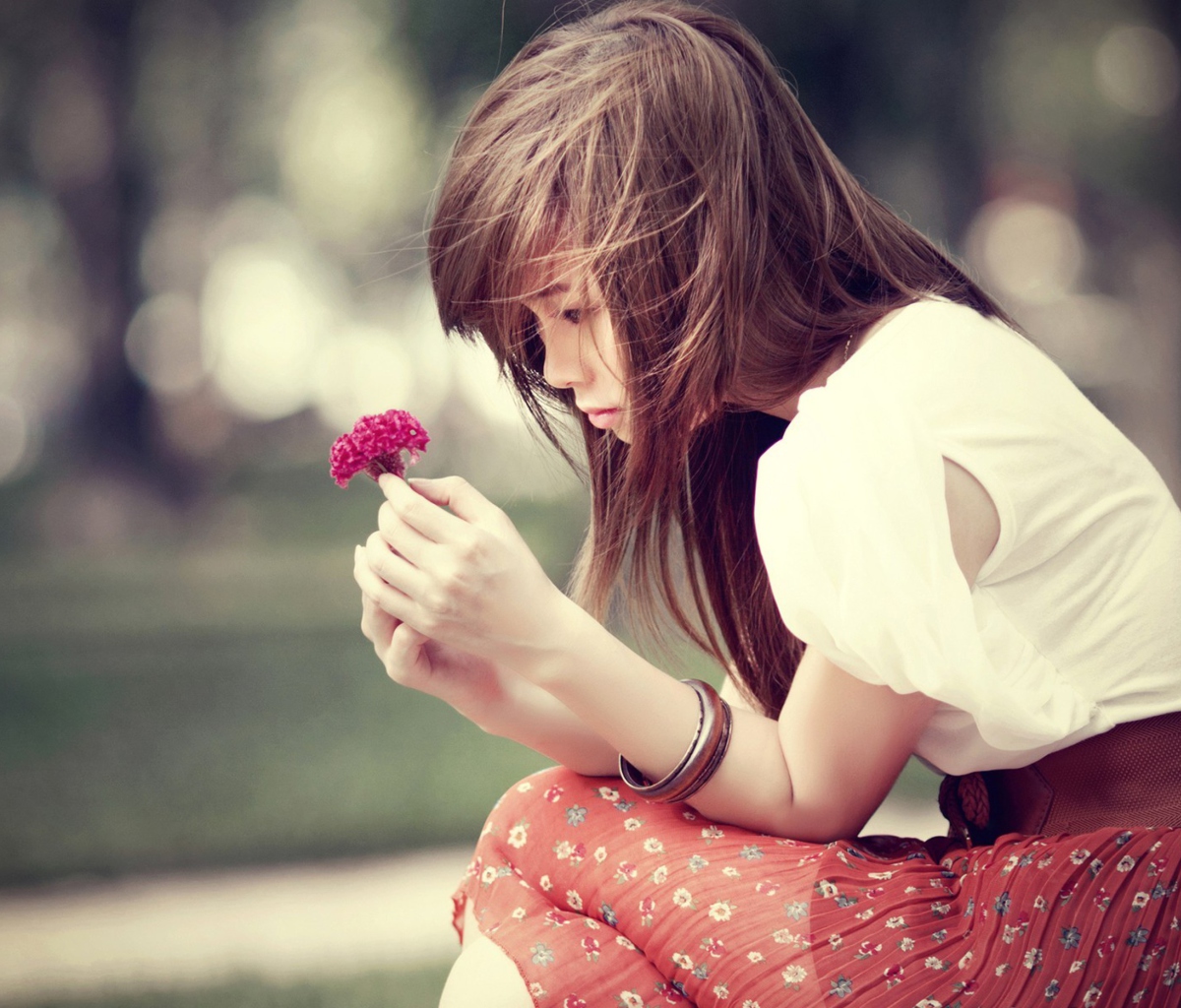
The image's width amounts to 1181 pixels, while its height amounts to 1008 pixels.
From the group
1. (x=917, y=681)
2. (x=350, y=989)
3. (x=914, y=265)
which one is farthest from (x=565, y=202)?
(x=350, y=989)

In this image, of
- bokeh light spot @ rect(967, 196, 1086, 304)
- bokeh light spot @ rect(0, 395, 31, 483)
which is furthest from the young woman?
bokeh light spot @ rect(0, 395, 31, 483)

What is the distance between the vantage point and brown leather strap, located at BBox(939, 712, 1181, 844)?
107 centimetres

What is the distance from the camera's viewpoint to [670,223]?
121 cm

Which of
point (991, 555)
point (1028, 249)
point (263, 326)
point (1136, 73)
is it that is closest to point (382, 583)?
point (991, 555)

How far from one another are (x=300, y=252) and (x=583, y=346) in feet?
19.0

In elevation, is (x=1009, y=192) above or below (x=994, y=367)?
above

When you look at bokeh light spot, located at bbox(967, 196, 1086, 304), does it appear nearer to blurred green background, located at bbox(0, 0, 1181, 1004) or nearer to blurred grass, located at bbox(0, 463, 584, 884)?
blurred green background, located at bbox(0, 0, 1181, 1004)

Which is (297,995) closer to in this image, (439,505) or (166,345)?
(439,505)

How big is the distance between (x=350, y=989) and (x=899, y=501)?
1.45m

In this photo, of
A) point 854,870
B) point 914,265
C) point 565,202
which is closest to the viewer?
point 854,870

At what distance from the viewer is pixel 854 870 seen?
3.68ft

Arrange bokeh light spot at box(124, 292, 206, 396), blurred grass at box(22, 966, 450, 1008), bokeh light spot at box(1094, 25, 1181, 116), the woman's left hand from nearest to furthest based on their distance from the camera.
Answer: the woman's left hand < blurred grass at box(22, 966, 450, 1008) < bokeh light spot at box(1094, 25, 1181, 116) < bokeh light spot at box(124, 292, 206, 396)

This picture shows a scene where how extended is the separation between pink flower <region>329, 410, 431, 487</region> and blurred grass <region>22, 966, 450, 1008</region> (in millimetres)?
1119

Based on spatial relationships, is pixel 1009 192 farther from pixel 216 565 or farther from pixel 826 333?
pixel 826 333
